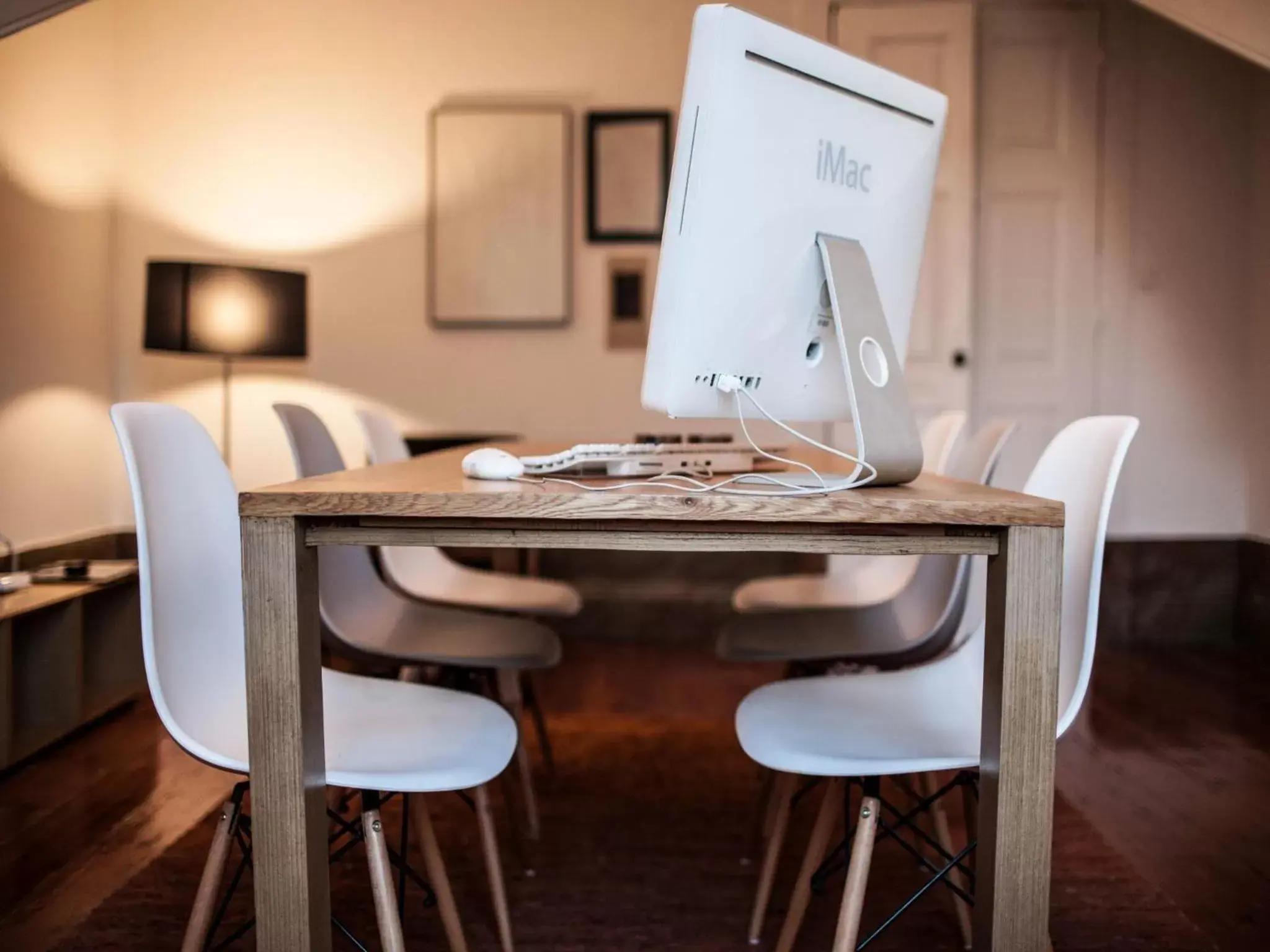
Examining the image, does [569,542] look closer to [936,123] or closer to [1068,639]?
[1068,639]

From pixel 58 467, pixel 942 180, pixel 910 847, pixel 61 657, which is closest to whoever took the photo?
pixel 910 847

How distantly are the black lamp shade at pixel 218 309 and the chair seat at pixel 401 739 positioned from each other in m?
2.42

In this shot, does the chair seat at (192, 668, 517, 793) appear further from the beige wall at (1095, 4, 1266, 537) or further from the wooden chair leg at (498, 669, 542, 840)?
the beige wall at (1095, 4, 1266, 537)

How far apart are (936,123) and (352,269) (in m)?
3.43

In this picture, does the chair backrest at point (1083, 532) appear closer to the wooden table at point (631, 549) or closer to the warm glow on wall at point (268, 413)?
the wooden table at point (631, 549)

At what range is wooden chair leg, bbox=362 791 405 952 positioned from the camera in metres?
1.28

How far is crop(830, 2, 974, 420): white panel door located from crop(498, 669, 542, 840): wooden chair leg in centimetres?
262

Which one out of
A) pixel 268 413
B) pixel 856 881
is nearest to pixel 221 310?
pixel 268 413

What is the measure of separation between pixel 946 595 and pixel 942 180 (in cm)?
274

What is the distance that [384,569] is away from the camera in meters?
2.43

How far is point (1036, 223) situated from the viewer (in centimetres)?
439

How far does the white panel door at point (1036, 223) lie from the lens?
436 cm

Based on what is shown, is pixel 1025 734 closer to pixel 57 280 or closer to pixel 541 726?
pixel 541 726

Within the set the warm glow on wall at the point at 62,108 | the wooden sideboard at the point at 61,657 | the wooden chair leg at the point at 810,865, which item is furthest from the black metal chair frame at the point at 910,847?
the warm glow on wall at the point at 62,108
